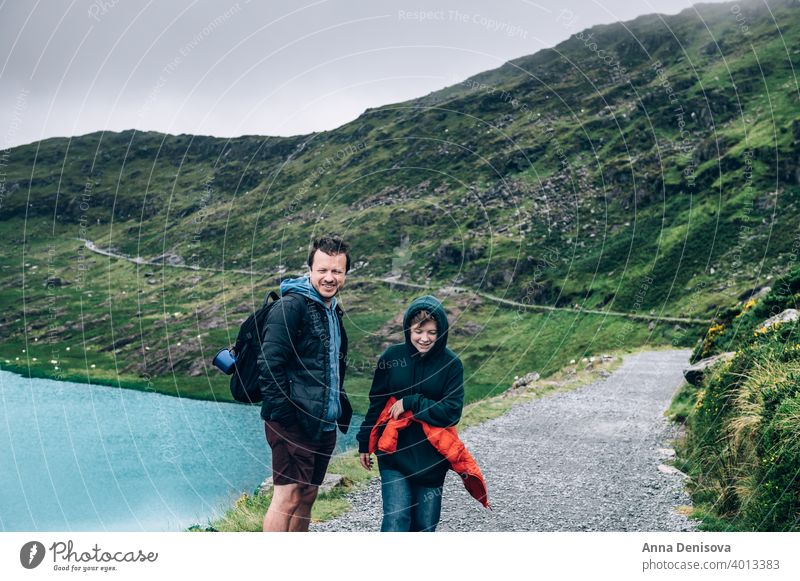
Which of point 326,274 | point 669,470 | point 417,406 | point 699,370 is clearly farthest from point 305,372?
point 699,370

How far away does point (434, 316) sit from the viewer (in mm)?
5473

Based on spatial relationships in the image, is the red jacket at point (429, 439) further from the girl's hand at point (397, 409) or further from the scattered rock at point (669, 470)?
the scattered rock at point (669, 470)

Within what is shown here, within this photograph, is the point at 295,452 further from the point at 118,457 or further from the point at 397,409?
the point at 118,457

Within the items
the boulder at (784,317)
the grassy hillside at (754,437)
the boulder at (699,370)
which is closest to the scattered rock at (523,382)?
the boulder at (699,370)

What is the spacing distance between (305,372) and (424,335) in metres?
1.13

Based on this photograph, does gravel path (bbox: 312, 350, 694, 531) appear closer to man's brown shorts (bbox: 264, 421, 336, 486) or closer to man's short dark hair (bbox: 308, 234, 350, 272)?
man's brown shorts (bbox: 264, 421, 336, 486)

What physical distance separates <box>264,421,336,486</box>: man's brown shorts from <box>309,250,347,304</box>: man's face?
127cm

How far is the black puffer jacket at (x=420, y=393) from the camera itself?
5.46 meters

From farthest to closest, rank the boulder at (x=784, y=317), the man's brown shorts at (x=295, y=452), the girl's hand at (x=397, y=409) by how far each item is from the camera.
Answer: the boulder at (x=784, y=317)
the man's brown shorts at (x=295, y=452)
the girl's hand at (x=397, y=409)

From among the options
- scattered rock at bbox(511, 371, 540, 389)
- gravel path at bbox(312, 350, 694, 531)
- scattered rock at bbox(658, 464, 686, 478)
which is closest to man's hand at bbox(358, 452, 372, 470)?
gravel path at bbox(312, 350, 694, 531)

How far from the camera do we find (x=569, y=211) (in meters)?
59.5

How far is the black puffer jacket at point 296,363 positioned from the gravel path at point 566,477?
3.05 metres

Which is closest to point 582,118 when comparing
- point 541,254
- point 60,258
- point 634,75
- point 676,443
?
point 634,75

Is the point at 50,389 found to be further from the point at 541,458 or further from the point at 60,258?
A: the point at 60,258
